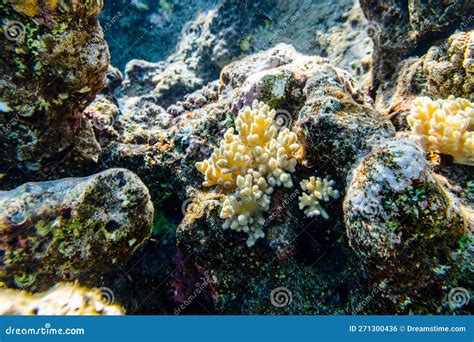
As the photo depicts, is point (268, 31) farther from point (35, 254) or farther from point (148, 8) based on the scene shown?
point (35, 254)

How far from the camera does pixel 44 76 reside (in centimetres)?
285

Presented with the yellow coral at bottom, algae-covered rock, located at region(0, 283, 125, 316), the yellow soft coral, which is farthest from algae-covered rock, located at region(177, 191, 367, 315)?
the yellow soft coral

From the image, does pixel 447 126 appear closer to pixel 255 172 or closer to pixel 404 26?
pixel 255 172

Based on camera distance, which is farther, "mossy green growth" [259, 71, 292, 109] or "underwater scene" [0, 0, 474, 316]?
"mossy green growth" [259, 71, 292, 109]

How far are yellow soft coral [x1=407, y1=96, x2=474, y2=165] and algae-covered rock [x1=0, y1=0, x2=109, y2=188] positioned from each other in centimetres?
308

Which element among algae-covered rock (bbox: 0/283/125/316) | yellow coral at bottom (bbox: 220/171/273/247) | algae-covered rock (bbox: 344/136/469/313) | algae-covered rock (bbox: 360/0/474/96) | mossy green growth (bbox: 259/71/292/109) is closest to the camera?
algae-covered rock (bbox: 344/136/469/313)

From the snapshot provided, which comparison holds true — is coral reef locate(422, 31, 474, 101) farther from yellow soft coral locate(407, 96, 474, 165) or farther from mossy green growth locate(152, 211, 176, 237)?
mossy green growth locate(152, 211, 176, 237)

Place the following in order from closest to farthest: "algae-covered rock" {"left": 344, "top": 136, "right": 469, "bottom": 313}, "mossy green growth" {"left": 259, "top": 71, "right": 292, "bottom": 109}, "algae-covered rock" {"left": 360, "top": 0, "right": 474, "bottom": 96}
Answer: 1. "algae-covered rock" {"left": 344, "top": 136, "right": 469, "bottom": 313}
2. "mossy green growth" {"left": 259, "top": 71, "right": 292, "bottom": 109}
3. "algae-covered rock" {"left": 360, "top": 0, "right": 474, "bottom": 96}

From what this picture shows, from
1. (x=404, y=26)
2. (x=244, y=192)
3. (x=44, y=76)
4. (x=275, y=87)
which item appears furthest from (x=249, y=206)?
(x=404, y=26)

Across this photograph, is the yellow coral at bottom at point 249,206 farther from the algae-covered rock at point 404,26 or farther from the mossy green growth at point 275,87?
the algae-covered rock at point 404,26

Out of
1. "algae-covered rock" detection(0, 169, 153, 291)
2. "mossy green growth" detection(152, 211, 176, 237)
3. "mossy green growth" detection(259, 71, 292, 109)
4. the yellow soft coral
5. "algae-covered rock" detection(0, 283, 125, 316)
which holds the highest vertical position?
"mossy green growth" detection(259, 71, 292, 109)

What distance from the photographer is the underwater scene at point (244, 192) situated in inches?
82.5

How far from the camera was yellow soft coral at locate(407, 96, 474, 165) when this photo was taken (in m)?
2.56

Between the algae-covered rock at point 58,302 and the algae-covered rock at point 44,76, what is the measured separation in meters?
1.38
